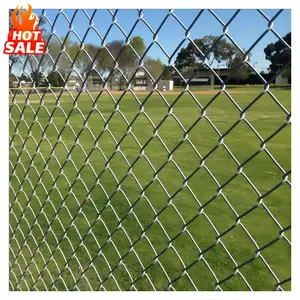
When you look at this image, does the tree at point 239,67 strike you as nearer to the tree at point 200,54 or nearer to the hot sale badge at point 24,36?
the tree at point 200,54

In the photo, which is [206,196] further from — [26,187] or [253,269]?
[26,187]

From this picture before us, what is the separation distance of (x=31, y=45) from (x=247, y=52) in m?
1.10

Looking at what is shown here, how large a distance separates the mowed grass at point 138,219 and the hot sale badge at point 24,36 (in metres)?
0.28

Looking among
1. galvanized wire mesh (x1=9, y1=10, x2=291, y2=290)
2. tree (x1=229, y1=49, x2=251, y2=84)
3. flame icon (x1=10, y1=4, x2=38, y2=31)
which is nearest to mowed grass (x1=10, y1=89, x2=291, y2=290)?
galvanized wire mesh (x1=9, y1=10, x2=291, y2=290)

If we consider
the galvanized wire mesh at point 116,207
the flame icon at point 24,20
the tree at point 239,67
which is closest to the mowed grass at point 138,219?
the galvanized wire mesh at point 116,207

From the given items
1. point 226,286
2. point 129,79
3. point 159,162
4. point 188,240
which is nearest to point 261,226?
point 188,240

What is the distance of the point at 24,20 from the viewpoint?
159 centimetres

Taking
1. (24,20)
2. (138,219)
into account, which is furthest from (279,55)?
(138,219)

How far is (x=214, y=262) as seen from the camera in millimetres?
2361

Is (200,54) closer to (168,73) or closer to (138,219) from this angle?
(168,73)

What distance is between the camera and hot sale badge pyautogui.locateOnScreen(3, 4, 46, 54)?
1591 millimetres

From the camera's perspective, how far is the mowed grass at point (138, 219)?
5.37 ft

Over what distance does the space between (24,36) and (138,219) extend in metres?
1.76

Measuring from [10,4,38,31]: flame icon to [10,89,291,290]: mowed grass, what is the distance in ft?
1.23
